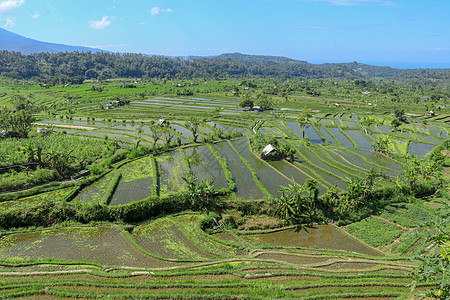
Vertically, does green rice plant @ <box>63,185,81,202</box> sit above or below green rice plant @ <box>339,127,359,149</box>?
below

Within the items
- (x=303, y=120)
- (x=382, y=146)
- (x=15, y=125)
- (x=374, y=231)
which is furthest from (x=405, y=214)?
(x=15, y=125)

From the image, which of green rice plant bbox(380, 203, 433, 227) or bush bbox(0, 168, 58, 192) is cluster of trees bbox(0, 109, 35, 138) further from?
green rice plant bbox(380, 203, 433, 227)

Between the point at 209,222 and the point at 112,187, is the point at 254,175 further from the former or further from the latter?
Result: the point at 112,187

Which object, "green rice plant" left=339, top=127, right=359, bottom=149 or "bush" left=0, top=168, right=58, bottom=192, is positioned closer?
"bush" left=0, top=168, right=58, bottom=192

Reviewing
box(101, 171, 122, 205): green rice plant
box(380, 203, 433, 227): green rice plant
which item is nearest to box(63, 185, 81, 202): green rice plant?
box(101, 171, 122, 205): green rice plant

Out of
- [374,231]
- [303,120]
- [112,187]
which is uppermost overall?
→ [303,120]

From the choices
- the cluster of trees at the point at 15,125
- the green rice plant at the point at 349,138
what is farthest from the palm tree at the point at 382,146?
the cluster of trees at the point at 15,125

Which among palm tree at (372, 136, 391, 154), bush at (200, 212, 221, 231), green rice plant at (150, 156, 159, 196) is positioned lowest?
bush at (200, 212, 221, 231)

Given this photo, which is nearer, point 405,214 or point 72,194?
point 405,214

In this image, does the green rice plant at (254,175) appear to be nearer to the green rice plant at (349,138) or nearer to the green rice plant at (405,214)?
the green rice plant at (405,214)

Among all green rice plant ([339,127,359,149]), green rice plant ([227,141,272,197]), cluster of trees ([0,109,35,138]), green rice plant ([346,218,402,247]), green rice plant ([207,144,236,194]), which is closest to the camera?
green rice plant ([346,218,402,247])

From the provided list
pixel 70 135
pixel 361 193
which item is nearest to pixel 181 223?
pixel 361 193
